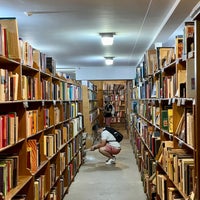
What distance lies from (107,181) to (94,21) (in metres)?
3.19

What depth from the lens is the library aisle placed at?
17.9ft

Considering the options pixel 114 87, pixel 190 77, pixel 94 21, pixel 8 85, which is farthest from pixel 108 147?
pixel 114 87

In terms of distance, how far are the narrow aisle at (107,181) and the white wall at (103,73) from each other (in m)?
3.12

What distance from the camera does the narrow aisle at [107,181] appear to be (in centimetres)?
545

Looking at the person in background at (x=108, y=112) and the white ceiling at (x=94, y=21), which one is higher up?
the white ceiling at (x=94, y=21)

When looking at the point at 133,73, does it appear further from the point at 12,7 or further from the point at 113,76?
the point at 12,7

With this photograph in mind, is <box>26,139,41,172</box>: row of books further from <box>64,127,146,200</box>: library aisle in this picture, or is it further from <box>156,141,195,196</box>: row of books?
<box>64,127,146,200</box>: library aisle

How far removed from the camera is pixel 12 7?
3982mm

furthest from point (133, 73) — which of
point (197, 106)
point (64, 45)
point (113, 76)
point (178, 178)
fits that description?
point (197, 106)

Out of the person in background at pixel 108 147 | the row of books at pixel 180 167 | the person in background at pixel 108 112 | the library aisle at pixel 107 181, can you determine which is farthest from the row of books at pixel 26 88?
the person in background at pixel 108 112

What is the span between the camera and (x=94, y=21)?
4777mm

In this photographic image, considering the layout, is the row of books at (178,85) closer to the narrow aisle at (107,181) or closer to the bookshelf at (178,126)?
the bookshelf at (178,126)

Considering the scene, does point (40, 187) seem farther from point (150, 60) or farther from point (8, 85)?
point (150, 60)

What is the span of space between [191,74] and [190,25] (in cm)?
42
